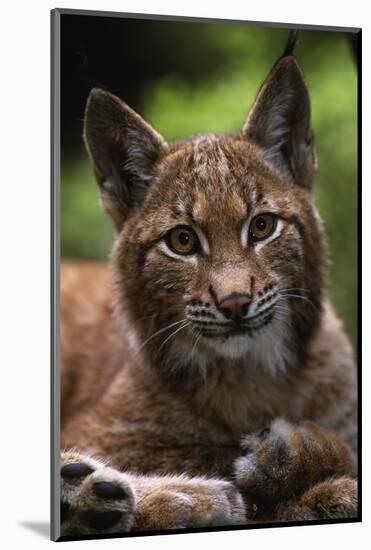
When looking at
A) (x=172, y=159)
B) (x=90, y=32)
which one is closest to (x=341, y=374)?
(x=172, y=159)

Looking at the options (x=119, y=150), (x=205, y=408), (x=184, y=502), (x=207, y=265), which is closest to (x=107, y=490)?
(x=184, y=502)

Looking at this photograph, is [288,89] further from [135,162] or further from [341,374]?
[341,374]

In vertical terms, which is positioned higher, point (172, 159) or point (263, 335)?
point (172, 159)

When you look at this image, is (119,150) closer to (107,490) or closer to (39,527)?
(107,490)

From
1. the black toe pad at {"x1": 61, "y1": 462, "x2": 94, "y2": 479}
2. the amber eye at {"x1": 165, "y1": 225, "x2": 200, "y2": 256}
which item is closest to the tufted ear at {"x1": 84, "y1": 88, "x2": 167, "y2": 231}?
the amber eye at {"x1": 165, "y1": 225, "x2": 200, "y2": 256}

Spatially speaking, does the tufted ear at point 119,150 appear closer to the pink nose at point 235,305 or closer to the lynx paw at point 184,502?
the pink nose at point 235,305

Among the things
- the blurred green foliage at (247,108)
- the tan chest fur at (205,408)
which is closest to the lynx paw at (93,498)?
the tan chest fur at (205,408)

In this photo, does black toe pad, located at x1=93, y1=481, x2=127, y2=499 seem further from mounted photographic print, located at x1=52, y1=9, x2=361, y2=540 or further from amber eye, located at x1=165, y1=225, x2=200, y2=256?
amber eye, located at x1=165, y1=225, x2=200, y2=256
